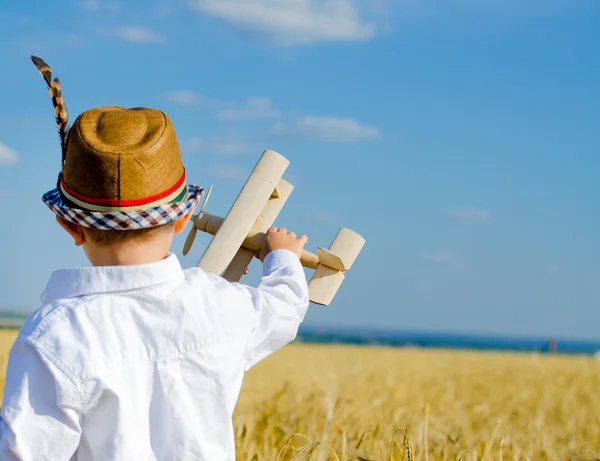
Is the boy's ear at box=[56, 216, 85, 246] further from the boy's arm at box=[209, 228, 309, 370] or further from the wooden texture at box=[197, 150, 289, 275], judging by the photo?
the wooden texture at box=[197, 150, 289, 275]

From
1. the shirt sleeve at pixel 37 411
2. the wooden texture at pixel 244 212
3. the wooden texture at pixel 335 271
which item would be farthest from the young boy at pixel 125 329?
the wooden texture at pixel 335 271

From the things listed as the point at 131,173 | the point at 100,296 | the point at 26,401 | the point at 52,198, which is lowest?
the point at 26,401

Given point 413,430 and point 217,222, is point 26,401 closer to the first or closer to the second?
point 217,222

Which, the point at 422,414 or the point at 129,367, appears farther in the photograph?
the point at 422,414

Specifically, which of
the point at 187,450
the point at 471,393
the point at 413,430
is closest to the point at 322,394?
the point at 413,430

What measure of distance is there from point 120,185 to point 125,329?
0.32 meters

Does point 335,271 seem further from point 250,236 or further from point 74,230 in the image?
point 74,230

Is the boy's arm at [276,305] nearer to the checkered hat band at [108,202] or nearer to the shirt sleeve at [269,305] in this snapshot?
the shirt sleeve at [269,305]

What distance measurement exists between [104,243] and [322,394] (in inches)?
123

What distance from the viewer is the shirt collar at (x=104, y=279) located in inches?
70.9

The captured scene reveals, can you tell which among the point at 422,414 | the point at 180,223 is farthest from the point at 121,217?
the point at 422,414

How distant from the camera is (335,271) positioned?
242cm

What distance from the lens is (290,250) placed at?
227 centimetres

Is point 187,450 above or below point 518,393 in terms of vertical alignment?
below
